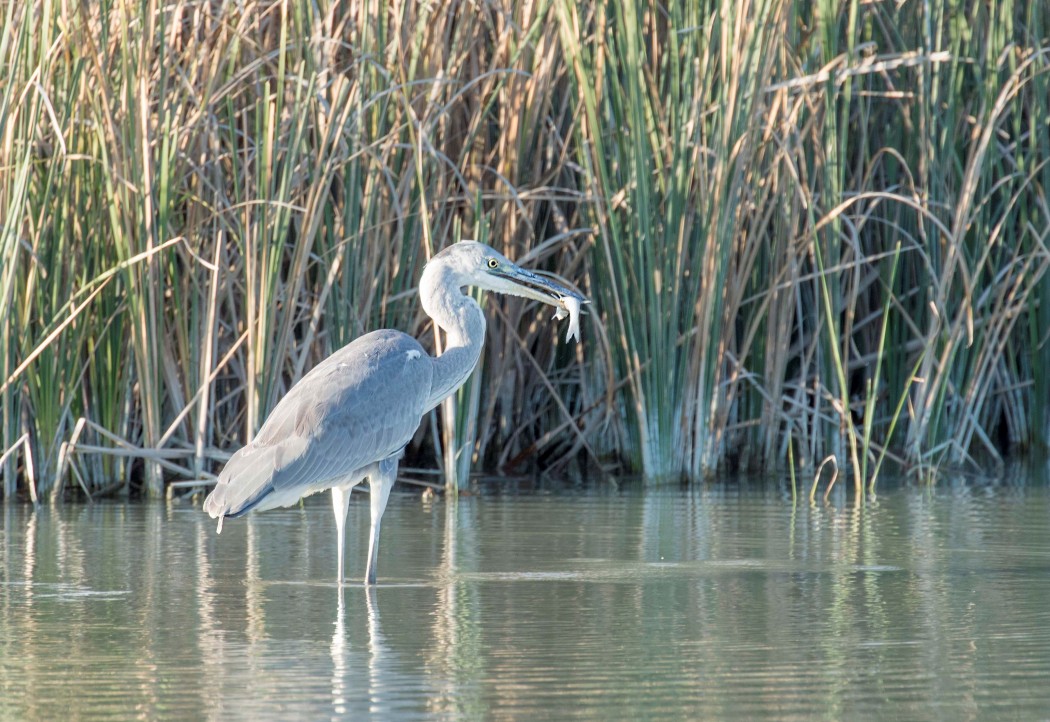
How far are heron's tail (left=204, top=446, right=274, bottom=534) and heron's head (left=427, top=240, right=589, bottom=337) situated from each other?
103cm

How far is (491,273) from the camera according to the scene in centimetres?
601

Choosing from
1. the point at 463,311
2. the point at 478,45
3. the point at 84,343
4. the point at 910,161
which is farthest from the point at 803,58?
the point at 84,343

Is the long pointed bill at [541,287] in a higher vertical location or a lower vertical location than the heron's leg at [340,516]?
higher

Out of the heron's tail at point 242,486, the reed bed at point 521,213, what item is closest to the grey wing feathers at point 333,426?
the heron's tail at point 242,486

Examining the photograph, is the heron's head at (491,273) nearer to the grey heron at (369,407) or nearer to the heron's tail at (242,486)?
the grey heron at (369,407)

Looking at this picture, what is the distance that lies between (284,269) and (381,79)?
Answer: 3.39 feet

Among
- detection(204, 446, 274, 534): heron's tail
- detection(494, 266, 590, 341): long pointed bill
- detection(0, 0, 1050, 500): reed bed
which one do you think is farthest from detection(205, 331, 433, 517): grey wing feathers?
detection(0, 0, 1050, 500): reed bed

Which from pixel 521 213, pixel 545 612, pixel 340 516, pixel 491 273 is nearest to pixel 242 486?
pixel 340 516

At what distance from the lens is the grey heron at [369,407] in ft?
17.5

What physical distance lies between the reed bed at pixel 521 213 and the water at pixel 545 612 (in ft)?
1.96

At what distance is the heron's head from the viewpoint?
19.7 ft

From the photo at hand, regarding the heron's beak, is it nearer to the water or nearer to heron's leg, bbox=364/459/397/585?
heron's leg, bbox=364/459/397/585

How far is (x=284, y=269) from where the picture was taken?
7.77 m

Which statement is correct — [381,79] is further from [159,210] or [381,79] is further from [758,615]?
[758,615]
